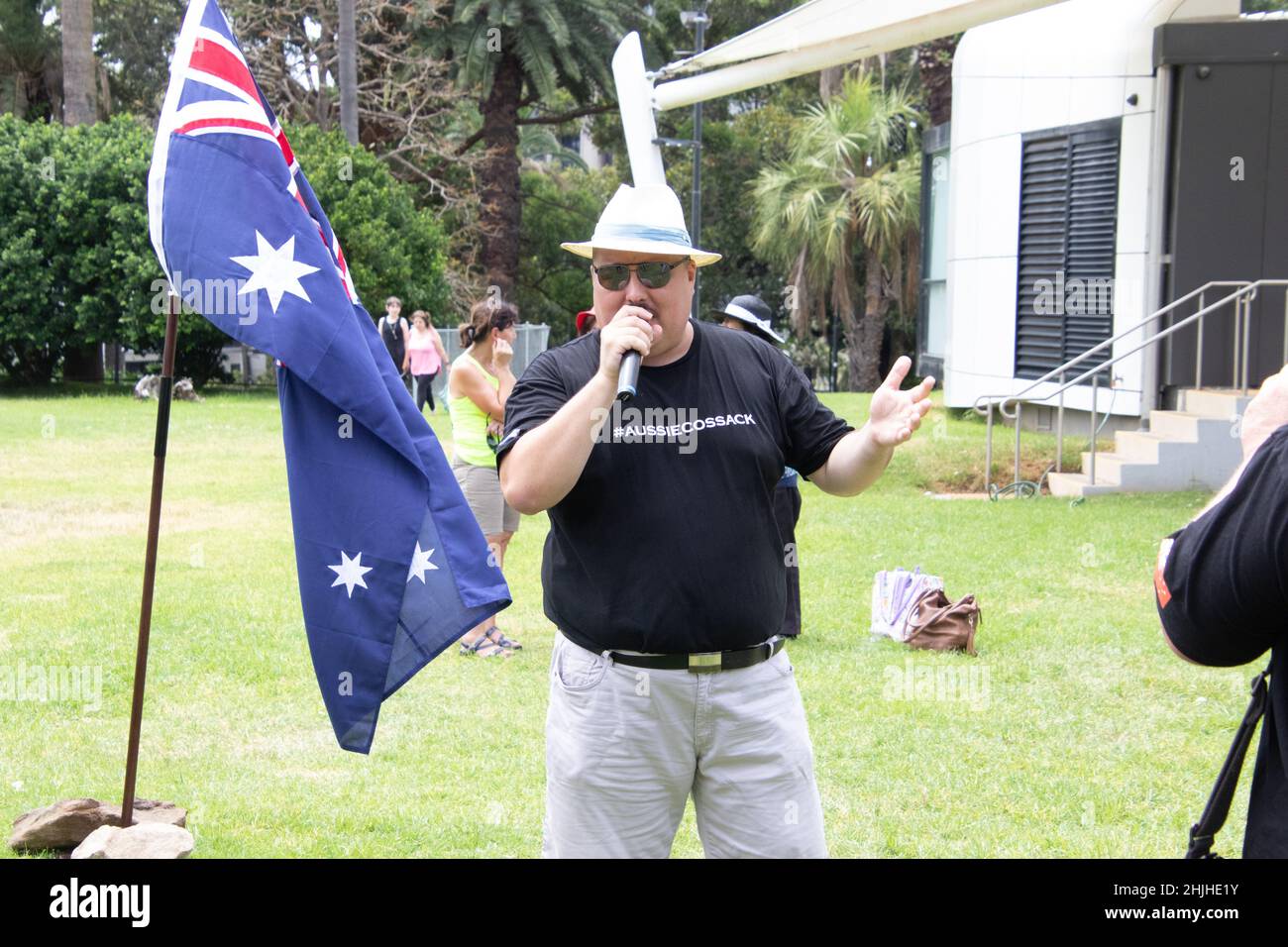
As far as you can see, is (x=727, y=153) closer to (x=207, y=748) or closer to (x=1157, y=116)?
(x=1157, y=116)

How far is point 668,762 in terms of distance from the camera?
11.2ft

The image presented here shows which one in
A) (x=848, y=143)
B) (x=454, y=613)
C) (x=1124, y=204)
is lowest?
(x=454, y=613)

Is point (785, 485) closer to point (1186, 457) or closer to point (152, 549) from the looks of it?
point (152, 549)

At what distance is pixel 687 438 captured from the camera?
341 cm

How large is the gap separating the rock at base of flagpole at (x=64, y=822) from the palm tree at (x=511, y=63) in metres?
28.0

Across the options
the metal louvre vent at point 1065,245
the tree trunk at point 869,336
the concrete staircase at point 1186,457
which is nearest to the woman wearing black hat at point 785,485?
the concrete staircase at point 1186,457

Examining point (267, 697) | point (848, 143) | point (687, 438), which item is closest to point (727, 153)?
point (848, 143)

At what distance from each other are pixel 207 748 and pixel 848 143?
97.3 feet

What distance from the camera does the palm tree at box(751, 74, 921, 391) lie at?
1310 inches

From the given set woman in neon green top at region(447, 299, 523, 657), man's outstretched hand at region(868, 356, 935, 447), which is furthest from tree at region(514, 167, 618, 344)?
man's outstretched hand at region(868, 356, 935, 447)

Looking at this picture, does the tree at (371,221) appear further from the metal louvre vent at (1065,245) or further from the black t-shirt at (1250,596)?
the black t-shirt at (1250,596)

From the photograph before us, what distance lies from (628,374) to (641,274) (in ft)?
1.13

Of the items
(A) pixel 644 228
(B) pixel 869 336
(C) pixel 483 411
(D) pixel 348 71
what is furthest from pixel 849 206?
(A) pixel 644 228

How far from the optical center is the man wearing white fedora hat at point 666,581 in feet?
11.0
